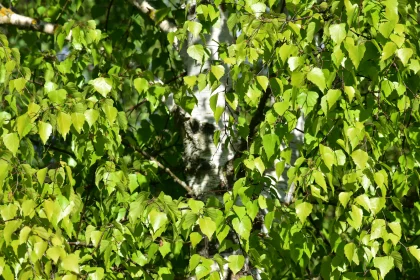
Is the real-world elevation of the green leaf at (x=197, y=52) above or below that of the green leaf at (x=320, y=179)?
above

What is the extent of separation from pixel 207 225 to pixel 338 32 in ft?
2.27

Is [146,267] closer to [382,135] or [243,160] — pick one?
[243,160]

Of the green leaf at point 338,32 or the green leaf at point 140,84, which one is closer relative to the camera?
the green leaf at point 338,32

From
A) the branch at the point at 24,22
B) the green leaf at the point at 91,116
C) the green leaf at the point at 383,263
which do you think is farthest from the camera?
the branch at the point at 24,22

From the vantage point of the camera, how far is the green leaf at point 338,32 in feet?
7.29

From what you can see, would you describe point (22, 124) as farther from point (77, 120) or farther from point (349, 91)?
point (349, 91)

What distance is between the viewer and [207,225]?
2.28 m

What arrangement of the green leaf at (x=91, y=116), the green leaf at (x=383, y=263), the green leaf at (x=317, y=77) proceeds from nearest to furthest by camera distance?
the green leaf at (x=317, y=77), the green leaf at (x=383, y=263), the green leaf at (x=91, y=116)

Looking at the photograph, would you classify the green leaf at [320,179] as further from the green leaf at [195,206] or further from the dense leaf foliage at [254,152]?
the green leaf at [195,206]

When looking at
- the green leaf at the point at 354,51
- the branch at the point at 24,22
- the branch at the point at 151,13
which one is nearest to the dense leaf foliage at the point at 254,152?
the green leaf at the point at 354,51

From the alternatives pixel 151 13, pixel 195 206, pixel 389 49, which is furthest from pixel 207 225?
pixel 151 13

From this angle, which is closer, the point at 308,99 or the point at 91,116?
the point at 308,99

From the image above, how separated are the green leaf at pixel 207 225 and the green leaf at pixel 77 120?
Result: 18.6 inches

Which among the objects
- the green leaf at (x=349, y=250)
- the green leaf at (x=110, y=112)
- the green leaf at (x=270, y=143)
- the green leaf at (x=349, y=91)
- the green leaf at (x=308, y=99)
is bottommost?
the green leaf at (x=349, y=250)
